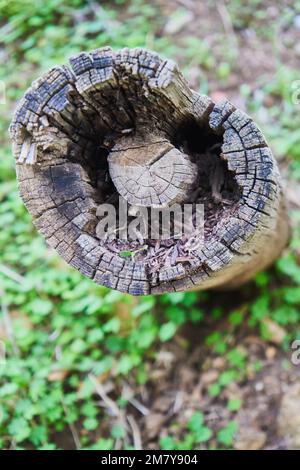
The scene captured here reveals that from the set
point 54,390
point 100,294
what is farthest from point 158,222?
point 54,390

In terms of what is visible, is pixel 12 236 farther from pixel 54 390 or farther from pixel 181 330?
pixel 181 330

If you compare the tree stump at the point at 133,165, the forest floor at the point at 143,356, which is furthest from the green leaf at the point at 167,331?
the tree stump at the point at 133,165

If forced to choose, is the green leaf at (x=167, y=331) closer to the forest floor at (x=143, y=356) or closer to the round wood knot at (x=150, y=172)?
the forest floor at (x=143, y=356)

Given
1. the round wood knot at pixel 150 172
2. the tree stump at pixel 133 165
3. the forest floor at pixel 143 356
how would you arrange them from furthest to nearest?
the forest floor at pixel 143 356 < the round wood knot at pixel 150 172 < the tree stump at pixel 133 165

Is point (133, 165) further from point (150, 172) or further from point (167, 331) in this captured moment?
point (167, 331)

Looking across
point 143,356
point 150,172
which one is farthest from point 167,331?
point 150,172

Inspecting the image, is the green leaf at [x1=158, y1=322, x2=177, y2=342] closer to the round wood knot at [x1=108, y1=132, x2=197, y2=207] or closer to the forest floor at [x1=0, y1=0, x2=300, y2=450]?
the forest floor at [x1=0, y1=0, x2=300, y2=450]

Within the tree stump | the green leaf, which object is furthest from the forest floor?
the tree stump
